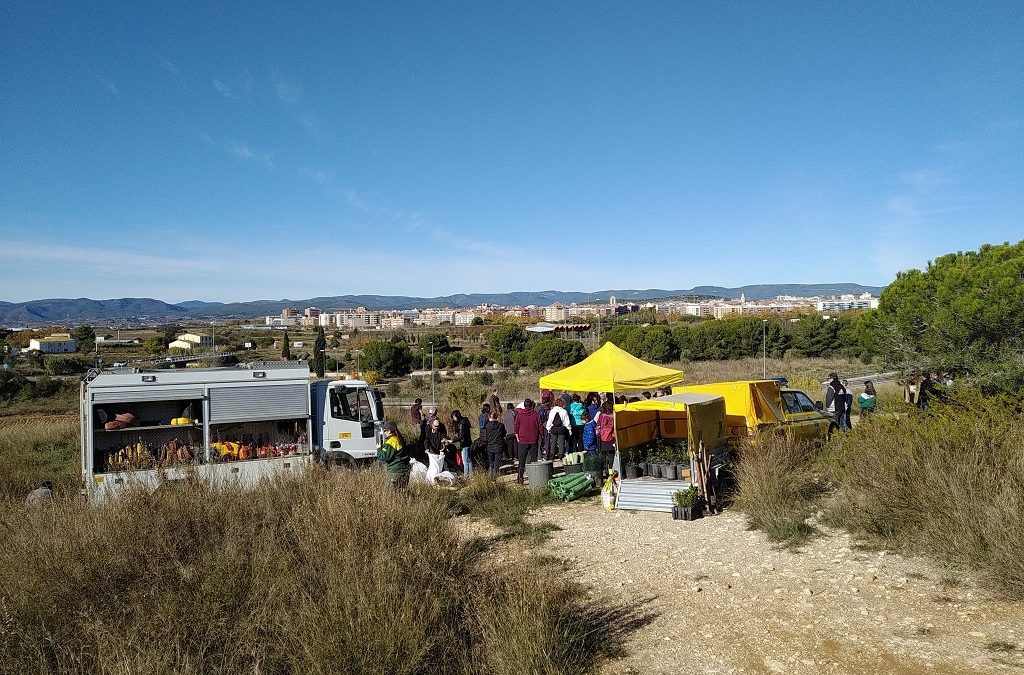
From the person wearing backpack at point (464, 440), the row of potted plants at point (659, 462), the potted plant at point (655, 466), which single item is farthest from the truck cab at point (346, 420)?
the potted plant at point (655, 466)

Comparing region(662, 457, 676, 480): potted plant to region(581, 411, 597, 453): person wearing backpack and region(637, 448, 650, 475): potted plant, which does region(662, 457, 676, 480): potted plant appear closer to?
region(637, 448, 650, 475): potted plant

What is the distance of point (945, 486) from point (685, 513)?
312 cm

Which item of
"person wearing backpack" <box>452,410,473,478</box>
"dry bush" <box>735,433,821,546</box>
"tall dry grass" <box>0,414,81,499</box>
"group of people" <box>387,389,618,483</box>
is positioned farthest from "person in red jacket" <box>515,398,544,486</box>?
"tall dry grass" <box>0,414,81,499</box>

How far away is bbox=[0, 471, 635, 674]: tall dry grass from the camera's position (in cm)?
423

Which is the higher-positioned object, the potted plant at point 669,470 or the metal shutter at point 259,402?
the metal shutter at point 259,402

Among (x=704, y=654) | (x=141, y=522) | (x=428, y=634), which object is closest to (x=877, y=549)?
(x=704, y=654)

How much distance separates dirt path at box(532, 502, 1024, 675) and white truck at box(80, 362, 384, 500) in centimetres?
508

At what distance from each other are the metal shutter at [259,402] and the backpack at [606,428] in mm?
5133

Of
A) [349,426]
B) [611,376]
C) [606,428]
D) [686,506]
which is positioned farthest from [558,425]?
[686,506]

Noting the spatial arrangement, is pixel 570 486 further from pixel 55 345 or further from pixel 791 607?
pixel 55 345

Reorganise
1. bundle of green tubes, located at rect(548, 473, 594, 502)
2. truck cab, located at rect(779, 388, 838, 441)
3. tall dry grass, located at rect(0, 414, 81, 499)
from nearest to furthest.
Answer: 1. tall dry grass, located at rect(0, 414, 81, 499)
2. bundle of green tubes, located at rect(548, 473, 594, 502)
3. truck cab, located at rect(779, 388, 838, 441)

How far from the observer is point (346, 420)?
40.2ft

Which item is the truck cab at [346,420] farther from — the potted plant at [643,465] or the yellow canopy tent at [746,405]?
the yellow canopy tent at [746,405]

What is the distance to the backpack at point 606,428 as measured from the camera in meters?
11.6
